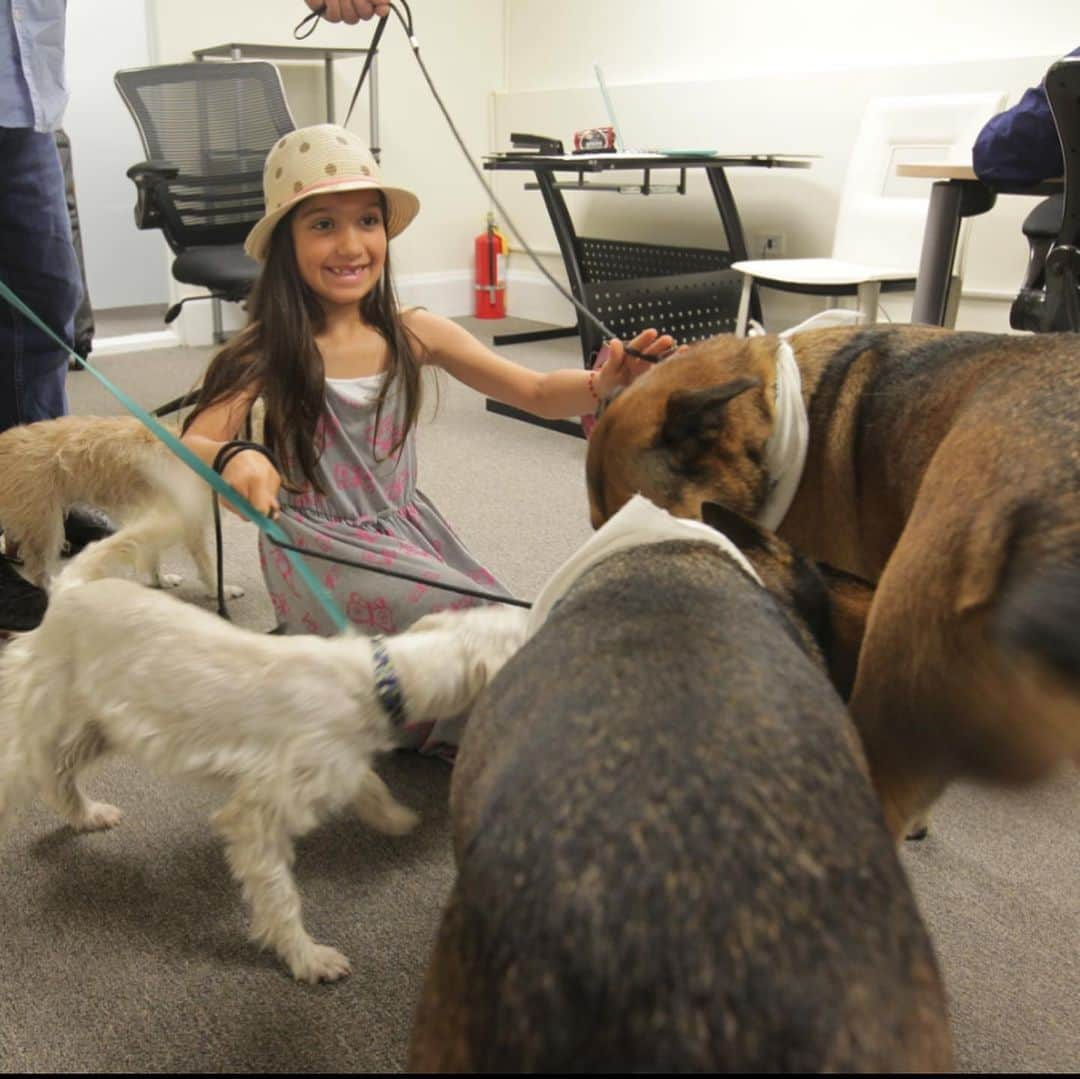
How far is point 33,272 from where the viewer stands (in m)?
2.64

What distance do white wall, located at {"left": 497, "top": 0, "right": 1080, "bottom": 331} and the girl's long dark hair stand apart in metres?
3.71

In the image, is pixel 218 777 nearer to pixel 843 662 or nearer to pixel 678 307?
pixel 843 662

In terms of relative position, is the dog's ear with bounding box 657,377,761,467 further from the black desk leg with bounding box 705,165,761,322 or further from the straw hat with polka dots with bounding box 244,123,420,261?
the black desk leg with bounding box 705,165,761,322

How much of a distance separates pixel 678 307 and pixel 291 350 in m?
3.16

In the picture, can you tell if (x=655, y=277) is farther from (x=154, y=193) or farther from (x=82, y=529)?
(x=82, y=529)

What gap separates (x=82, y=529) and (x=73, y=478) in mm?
549

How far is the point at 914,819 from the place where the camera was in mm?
1394

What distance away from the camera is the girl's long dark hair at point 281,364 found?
2127 mm

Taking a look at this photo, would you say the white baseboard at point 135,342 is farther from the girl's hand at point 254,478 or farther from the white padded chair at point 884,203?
the girl's hand at point 254,478

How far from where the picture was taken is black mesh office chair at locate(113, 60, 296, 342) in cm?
486

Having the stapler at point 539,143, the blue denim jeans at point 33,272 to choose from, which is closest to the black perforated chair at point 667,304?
Result: the stapler at point 539,143

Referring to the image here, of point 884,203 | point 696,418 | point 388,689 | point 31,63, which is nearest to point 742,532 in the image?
point 696,418

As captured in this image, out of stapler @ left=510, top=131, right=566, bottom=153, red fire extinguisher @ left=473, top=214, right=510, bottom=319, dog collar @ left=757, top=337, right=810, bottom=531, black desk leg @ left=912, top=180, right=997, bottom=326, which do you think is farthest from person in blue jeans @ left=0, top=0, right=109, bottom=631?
red fire extinguisher @ left=473, top=214, right=510, bottom=319

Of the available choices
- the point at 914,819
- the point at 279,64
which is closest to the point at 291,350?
the point at 914,819
